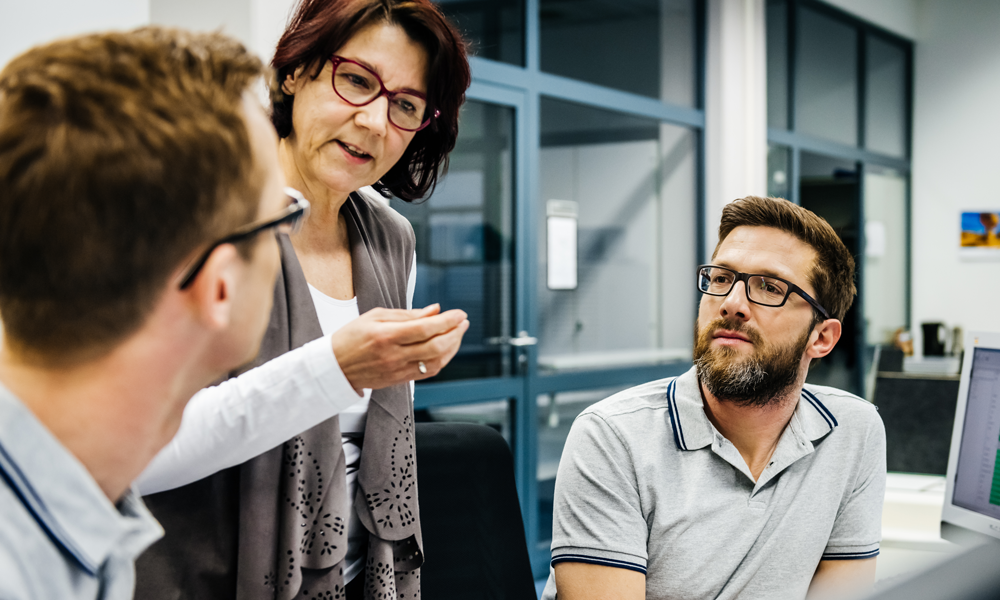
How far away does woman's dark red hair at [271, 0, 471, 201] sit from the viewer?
3.97 ft

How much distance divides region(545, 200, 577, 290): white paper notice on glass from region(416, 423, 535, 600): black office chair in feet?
8.82

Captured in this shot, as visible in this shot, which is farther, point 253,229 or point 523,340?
point 523,340

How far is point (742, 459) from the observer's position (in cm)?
141

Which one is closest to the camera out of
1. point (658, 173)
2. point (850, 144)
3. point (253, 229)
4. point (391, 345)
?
point (253, 229)

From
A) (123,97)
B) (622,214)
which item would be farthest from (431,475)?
(622,214)

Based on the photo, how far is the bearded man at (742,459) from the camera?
133 centimetres

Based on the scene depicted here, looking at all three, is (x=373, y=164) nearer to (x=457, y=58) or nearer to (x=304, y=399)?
(x=457, y=58)

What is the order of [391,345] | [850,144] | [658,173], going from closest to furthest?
[391,345]
[658,173]
[850,144]

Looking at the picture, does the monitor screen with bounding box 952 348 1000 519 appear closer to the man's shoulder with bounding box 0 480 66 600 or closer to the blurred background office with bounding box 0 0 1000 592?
the blurred background office with bounding box 0 0 1000 592

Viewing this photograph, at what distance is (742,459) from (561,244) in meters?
2.77

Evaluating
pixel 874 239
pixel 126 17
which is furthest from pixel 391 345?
pixel 874 239

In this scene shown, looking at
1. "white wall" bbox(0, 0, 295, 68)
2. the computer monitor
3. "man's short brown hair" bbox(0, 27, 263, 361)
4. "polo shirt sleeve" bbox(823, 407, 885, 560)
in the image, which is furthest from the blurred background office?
"man's short brown hair" bbox(0, 27, 263, 361)

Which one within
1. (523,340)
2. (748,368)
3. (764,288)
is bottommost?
(523,340)

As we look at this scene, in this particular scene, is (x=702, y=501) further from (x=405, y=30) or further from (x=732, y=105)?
(x=732, y=105)
